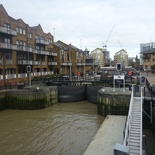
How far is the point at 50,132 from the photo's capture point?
18.5 meters

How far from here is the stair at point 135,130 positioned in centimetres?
1151

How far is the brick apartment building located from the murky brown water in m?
13.1

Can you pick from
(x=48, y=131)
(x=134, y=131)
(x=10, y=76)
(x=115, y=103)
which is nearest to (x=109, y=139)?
(x=134, y=131)

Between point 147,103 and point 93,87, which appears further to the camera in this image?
point 93,87

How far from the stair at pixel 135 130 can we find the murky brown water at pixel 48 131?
3.73 metres

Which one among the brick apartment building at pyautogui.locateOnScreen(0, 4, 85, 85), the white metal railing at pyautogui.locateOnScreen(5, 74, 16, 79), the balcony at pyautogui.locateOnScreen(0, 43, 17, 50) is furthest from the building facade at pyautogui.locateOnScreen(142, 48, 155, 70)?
the balcony at pyautogui.locateOnScreen(0, 43, 17, 50)

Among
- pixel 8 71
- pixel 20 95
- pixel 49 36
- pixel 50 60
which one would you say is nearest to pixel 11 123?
pixel 20 95

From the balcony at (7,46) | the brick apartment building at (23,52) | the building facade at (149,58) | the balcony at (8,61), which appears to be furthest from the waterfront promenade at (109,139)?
the building facade at (149,58)

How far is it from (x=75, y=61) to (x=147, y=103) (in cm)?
5181

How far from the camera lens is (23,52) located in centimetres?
4256

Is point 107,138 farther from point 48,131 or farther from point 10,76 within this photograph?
point 10,76

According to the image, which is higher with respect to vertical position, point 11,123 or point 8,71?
point 8,71

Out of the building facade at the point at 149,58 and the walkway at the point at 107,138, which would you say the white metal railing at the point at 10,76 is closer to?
the walkway at the point at 107,138

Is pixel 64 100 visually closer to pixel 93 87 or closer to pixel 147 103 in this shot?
pixel 93 87
